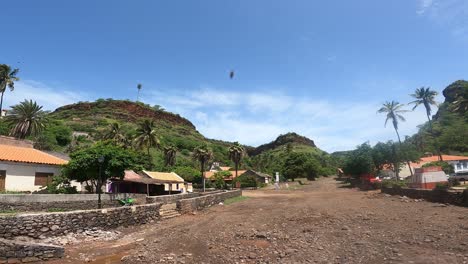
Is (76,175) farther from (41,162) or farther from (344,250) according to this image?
(344,250)

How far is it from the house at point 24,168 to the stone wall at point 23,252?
16.0 metres

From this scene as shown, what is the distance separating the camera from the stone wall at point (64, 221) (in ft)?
47.2

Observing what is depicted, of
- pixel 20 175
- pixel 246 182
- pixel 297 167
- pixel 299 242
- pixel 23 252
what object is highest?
pixel 297 167

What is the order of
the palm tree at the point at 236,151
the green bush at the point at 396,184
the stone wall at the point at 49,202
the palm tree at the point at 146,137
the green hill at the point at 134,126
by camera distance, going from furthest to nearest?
the green hill at the point at 134,126
the palm tree at the point at 236,151
the palm tree at the point at 146,137
the green bush at the point at 396,184
the stone wall at the point at 49,202

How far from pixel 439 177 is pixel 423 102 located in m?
42.1

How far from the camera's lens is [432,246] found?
12.2 m

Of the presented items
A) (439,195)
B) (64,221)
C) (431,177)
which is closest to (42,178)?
(64,221)

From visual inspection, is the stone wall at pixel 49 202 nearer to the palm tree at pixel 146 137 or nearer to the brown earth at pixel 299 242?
the brown earth at pixel 299 242

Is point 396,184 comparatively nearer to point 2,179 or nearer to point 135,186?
point 135,186

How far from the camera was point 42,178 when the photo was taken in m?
29.6

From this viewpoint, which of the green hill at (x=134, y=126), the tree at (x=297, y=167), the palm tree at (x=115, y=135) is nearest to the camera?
the palm tree at (x=115, y=135)

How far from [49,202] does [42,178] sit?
918 centimetres

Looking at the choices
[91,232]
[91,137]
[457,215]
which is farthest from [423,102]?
[91,137]

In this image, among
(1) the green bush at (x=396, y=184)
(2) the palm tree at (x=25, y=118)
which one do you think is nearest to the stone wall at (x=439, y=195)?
(1) the green bush at (x=396, y=184)
